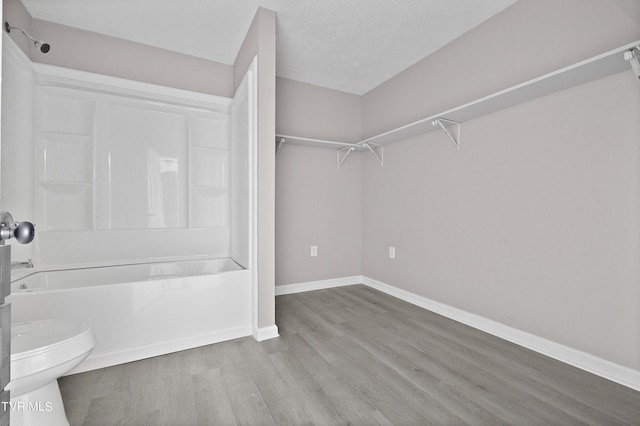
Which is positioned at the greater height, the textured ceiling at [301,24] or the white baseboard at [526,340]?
the textured ceiling at [301,24]

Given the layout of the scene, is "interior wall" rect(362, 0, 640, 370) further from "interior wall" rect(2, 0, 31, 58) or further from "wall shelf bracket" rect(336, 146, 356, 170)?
"interior wall" rect(2, 0, 31, 58)

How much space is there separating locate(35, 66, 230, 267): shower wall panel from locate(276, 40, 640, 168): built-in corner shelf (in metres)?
0.84

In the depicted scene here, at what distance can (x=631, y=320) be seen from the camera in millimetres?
1632

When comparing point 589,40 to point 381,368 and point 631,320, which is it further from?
point 381,368

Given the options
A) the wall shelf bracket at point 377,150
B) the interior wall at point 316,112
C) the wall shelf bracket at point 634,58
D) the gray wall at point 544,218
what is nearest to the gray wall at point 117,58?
the interior wall at point 316,112

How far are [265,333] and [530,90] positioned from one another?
7.87 ft

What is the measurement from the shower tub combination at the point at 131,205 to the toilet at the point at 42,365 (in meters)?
0.52

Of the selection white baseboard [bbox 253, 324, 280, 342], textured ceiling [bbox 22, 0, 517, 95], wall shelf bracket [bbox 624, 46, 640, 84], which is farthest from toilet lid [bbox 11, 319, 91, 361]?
wall shelf bracket [bbox 624, 46, 640, 84]

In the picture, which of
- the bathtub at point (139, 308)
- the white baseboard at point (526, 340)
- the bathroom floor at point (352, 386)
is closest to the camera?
the bathroom floor at point (352, 386)

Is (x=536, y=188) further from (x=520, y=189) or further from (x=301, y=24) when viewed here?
(x=301, y=24)

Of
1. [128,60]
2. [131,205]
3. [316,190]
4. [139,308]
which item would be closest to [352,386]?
[139,308]

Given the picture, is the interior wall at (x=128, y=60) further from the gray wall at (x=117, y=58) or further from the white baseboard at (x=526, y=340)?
the white baseboard at (x=526, y=340)

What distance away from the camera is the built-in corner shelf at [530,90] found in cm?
153

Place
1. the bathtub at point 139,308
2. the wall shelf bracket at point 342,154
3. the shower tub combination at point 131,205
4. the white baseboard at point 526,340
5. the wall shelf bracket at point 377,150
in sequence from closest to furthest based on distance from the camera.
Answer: the white baseboard at point 526,340
the bathtub at point 139,308
the shower tub combination at point 131,205
the wall shelf bracket at point 377,150
the wall shelf bracket at point 342,154
